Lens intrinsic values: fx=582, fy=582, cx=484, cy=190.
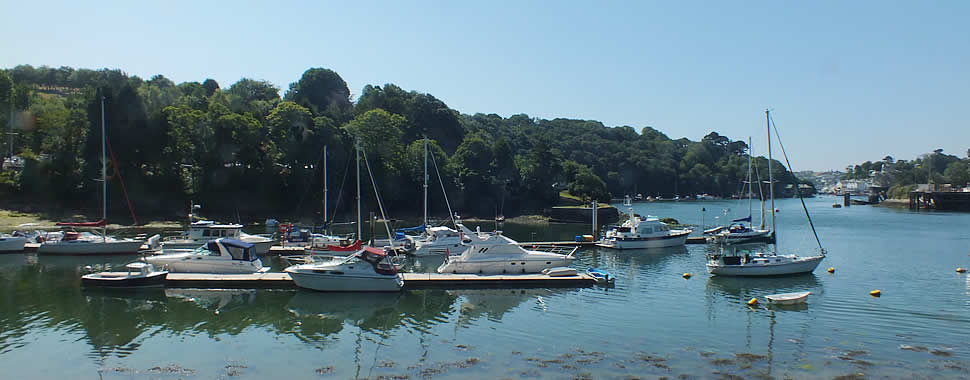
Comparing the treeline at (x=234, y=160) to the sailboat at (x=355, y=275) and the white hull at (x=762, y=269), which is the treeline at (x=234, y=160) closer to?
the white hull at (x=762, y=269)

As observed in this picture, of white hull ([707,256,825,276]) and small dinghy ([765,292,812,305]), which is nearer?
small dinghy ([765,292,812,305])

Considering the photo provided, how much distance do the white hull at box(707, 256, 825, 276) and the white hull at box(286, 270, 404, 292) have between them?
62.2ft

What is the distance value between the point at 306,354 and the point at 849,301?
82.9ft

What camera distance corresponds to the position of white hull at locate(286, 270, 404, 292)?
1107 inches

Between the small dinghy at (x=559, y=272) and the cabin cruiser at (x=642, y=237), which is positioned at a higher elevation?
the cabin cruiser at (x=642, y=237)

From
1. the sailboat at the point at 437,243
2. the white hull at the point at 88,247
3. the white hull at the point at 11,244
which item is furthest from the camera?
the sailboat at the point at 437,243

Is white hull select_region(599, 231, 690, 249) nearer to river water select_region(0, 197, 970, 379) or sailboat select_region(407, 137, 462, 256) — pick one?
river water select_region(0, 197, 970, 379)

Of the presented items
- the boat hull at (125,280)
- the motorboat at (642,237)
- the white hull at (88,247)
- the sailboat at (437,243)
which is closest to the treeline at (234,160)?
the white hull at (88,247)

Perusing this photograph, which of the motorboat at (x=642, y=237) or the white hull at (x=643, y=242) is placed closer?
the white hull at (x=643, y=242)

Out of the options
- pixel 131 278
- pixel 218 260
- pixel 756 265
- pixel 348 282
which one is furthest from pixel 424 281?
pixel 756 265

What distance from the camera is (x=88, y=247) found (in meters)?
40.0

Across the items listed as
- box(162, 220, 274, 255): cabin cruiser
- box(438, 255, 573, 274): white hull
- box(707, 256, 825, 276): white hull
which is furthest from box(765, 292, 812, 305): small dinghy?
box(162, 220, 274, 255): cabin cruiser

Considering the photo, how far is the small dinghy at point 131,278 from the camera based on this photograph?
1101 inches

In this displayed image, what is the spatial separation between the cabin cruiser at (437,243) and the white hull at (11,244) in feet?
88.2
